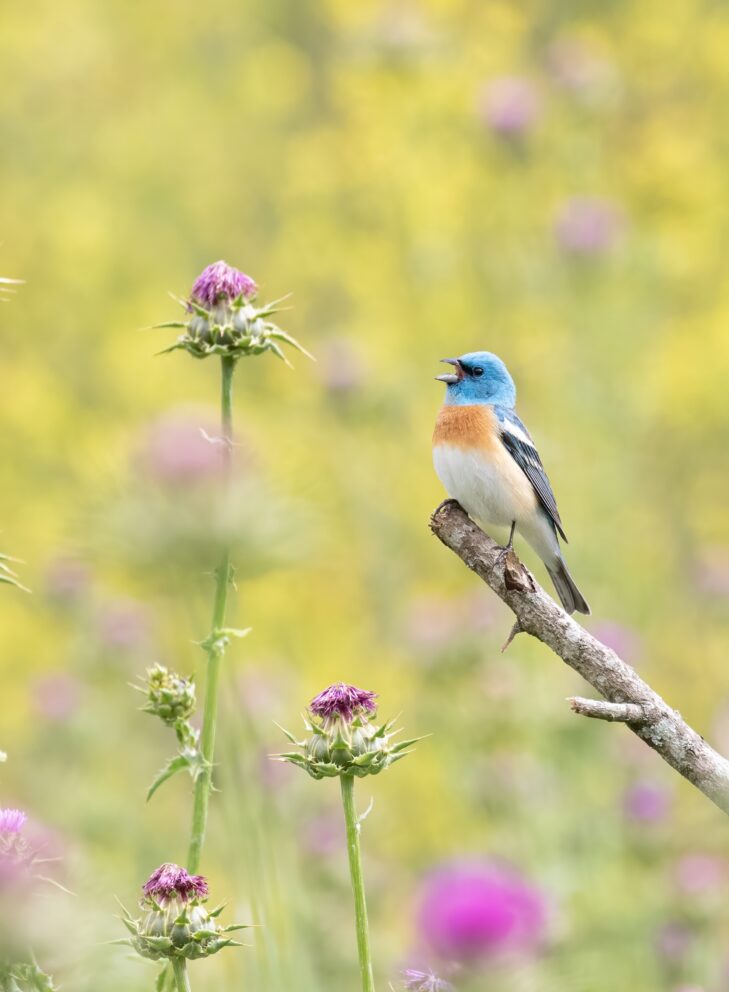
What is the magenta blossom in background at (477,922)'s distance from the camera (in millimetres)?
2418

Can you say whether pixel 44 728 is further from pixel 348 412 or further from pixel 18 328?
pixel 18 328

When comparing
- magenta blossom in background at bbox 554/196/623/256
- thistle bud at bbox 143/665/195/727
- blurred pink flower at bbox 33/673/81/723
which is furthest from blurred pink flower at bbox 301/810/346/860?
magenta blossom in background at bbox 554/196/623/256

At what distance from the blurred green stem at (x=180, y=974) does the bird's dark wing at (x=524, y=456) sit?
120 inches

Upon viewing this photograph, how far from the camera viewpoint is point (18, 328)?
21.4m

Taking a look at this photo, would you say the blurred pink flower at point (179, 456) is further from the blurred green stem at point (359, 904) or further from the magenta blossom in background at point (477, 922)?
the magenta blossom in background at point (477, 922)

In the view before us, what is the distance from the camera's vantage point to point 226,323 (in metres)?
3.27

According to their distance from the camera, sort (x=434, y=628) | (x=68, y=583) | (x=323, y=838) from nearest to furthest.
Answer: (x=323, y=838)
(x=434, y=628)
(x=68, y=583)

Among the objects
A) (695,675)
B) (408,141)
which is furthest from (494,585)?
(408,141)

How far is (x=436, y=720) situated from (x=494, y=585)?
5.79 metres

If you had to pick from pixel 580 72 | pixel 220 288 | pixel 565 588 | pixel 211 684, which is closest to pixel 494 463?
pixel 565 588

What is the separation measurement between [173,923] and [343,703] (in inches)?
23.8

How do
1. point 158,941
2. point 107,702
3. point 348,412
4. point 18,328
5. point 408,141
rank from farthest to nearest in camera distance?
point 18,328
point 408,141
point 348,412
point 107,702
point 158,941

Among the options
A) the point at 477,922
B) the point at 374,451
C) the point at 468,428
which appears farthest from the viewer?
the point at 374,451

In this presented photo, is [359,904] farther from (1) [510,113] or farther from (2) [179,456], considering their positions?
(1) [510,113]
